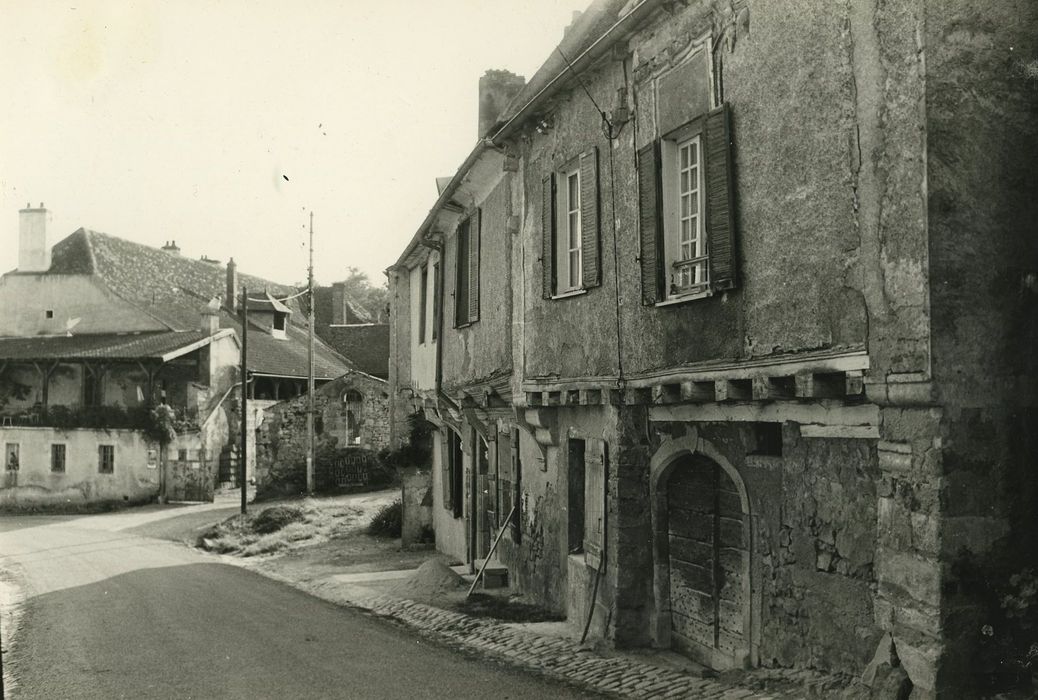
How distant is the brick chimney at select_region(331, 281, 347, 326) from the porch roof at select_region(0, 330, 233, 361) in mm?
14147

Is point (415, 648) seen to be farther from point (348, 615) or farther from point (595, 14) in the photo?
point (595, 14)

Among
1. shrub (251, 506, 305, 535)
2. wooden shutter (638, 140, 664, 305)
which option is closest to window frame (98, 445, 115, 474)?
shrub (251, 506, 305, 535)

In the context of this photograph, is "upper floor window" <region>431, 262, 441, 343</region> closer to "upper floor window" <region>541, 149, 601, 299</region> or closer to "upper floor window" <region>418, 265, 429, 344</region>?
"upper floor window" <region>418, 265, 429, 344</region>

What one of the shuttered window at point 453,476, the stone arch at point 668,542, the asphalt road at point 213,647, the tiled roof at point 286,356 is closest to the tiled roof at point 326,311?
the tiled roof at point 286,356

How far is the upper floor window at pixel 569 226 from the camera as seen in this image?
10.9m

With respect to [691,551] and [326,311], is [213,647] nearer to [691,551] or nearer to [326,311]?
[691,551]

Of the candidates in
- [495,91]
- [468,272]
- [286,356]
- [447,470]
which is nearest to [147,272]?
[286,356]

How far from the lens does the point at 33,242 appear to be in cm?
3928

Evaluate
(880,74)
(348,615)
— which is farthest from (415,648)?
(880,74)

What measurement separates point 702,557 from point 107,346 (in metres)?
32.6

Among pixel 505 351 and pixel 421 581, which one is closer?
pixel 505 351

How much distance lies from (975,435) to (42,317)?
130ft

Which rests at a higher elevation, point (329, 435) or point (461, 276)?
point (461, 276)

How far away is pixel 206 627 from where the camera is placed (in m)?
12.9
